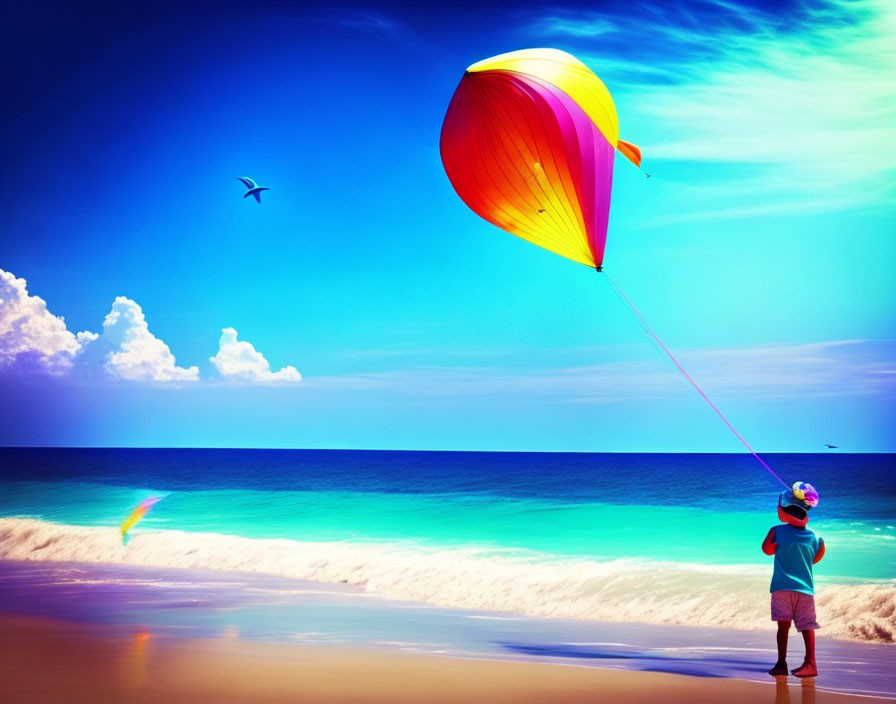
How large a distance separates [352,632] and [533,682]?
1727mm

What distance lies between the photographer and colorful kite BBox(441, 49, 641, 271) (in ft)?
18.1

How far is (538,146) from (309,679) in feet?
10.5

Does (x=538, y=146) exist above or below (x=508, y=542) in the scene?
above

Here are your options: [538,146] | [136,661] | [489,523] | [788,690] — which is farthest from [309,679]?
[489,523]

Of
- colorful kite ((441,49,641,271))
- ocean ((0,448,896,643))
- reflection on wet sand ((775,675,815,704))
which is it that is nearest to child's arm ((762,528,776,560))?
reflection on wet sand ((775,675,815,704))

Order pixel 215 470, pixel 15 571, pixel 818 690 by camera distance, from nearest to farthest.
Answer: pixel 818 690 → pixel 15 571 → pixel 215 470

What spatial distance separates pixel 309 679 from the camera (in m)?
4.63

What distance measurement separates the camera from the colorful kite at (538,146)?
18.1 ft

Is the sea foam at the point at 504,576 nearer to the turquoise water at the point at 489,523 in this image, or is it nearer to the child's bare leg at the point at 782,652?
the turquoise water at the point at 489,523

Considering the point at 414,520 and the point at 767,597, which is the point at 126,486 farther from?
the point at 767,597

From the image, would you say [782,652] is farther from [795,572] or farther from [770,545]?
[770,545]

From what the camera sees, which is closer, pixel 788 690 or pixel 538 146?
pixel 788 690

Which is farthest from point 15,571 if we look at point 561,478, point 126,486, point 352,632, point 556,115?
point 561,478

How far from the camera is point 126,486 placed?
29.2 m
